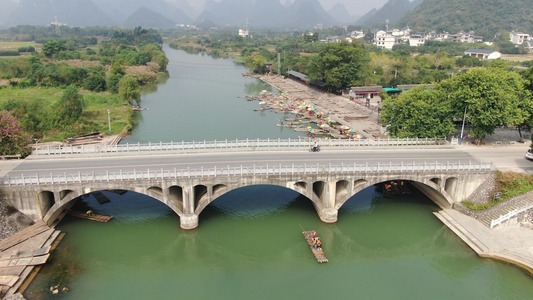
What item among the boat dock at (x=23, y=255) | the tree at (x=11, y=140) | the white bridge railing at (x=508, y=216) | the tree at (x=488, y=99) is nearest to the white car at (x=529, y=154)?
the tree at (x=488, y=99)

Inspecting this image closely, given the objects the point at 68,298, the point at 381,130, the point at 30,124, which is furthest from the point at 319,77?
the point at 68,298

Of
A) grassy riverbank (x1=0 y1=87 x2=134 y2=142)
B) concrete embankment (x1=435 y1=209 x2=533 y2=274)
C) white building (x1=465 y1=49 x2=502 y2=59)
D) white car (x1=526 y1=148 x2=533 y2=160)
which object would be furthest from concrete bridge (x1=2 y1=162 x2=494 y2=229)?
white building (x1=465 y1=49 x2=502 y2=59)

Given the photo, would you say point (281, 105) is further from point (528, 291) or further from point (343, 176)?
point (528, 291)

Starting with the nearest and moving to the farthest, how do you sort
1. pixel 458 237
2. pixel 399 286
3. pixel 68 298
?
pixel 68 298, pixel 399 286, pixel 458 237

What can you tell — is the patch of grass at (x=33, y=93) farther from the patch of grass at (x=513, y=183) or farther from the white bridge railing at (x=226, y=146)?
the patch of grass at (x=513, y=183)

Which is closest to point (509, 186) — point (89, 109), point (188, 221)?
point (188, 221)
